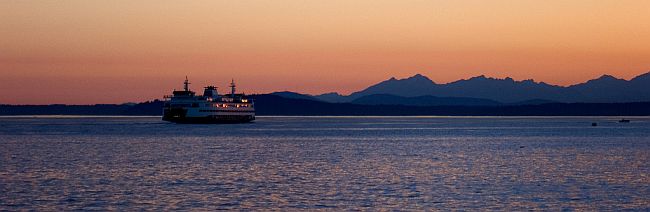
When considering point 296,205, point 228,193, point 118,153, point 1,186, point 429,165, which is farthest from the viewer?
point 118,153

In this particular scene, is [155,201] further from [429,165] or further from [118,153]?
[118,153]

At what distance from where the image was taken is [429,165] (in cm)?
6944

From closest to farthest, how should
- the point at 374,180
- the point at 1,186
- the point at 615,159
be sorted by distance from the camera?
the point at 1,186
the point at 374,180
the point at 615,159

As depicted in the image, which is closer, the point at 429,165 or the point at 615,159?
the point at 429,165

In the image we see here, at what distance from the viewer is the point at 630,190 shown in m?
48.7

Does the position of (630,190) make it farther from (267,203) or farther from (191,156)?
(191,156)

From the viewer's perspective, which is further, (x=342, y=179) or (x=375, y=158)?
(x=375, y=158)

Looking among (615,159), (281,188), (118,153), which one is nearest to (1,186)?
(281,188)

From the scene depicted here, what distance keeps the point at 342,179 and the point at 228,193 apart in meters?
10.8

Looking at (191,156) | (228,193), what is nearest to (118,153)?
(191,156)

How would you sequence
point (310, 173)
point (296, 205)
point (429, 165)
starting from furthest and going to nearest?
point (429, 165), point (310, 173), point (296, 205)

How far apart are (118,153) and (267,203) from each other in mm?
48088

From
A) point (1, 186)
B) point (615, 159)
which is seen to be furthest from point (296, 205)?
point (615, 159)

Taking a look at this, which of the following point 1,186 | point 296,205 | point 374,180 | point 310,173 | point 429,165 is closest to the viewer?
point 296,205
